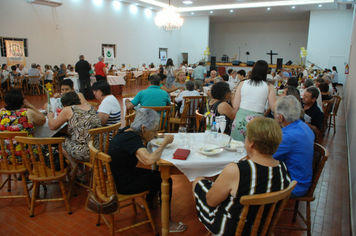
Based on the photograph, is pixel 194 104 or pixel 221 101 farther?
pixel 194 104

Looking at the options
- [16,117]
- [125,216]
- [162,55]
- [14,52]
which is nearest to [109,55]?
[162,55]

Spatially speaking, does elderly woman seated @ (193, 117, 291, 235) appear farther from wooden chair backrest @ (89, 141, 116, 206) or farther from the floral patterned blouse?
the floral patterned blouse

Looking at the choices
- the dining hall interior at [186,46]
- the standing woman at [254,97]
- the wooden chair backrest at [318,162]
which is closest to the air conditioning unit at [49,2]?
the dining hall interior at [186,46]

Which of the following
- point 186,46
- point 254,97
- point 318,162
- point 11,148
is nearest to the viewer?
point 318,162

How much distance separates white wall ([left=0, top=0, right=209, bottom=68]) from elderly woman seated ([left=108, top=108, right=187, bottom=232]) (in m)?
10.9

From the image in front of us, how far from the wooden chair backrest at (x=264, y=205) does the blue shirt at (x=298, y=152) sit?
0.58 metres

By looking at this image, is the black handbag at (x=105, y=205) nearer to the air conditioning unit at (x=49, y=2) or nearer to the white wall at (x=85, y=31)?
the white wall at (x=85, y=31)

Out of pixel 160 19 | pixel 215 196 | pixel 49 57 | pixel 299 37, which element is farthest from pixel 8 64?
pixel 299 37

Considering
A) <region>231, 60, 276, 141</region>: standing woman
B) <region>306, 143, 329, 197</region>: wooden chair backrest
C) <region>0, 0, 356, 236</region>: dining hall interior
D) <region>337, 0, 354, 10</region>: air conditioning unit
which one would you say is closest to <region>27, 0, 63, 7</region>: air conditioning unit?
<region>0, 0, 356, 236</region>: dining hall interior

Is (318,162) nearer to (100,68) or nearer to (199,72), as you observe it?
(199,72)

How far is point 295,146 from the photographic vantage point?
1.92 meters

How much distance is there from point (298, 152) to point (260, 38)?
66.0 feet

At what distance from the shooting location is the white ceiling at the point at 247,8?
551 inches

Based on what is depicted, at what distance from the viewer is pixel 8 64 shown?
34.3 feet
